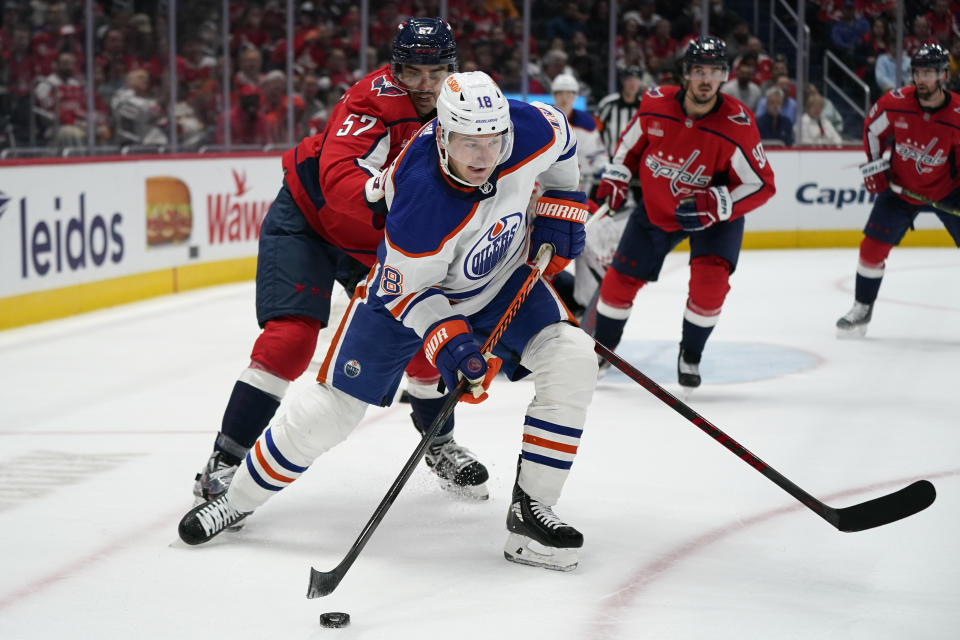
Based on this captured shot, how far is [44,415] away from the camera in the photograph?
4.04 metres

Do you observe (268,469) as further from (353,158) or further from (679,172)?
(679,172)

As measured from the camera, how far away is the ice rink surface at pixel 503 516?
226 centimetres

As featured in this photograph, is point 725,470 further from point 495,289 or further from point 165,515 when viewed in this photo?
point 165,515

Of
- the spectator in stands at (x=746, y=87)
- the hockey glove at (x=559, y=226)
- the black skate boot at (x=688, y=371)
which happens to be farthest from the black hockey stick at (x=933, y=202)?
the spectator in stands at (x=746, y=87)

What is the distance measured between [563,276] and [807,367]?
114 centimetres

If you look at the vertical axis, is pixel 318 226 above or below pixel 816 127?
above

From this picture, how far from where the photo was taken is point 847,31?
9328 millimetres

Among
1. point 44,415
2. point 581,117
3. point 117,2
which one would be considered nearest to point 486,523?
point 44,415

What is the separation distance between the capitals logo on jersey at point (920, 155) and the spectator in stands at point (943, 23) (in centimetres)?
428

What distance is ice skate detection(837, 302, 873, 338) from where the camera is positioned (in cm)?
552

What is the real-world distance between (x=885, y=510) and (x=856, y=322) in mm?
3107

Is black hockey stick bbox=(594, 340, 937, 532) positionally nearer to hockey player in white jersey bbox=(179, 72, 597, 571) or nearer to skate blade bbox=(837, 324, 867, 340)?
hockey player in white jersey bbox=(179, 72, 597, 571)

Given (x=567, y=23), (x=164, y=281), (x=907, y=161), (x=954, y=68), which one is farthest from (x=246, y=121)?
(x=954, y=68)

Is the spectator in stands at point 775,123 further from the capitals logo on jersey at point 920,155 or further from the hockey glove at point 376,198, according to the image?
the hockey glove at point 376,198
